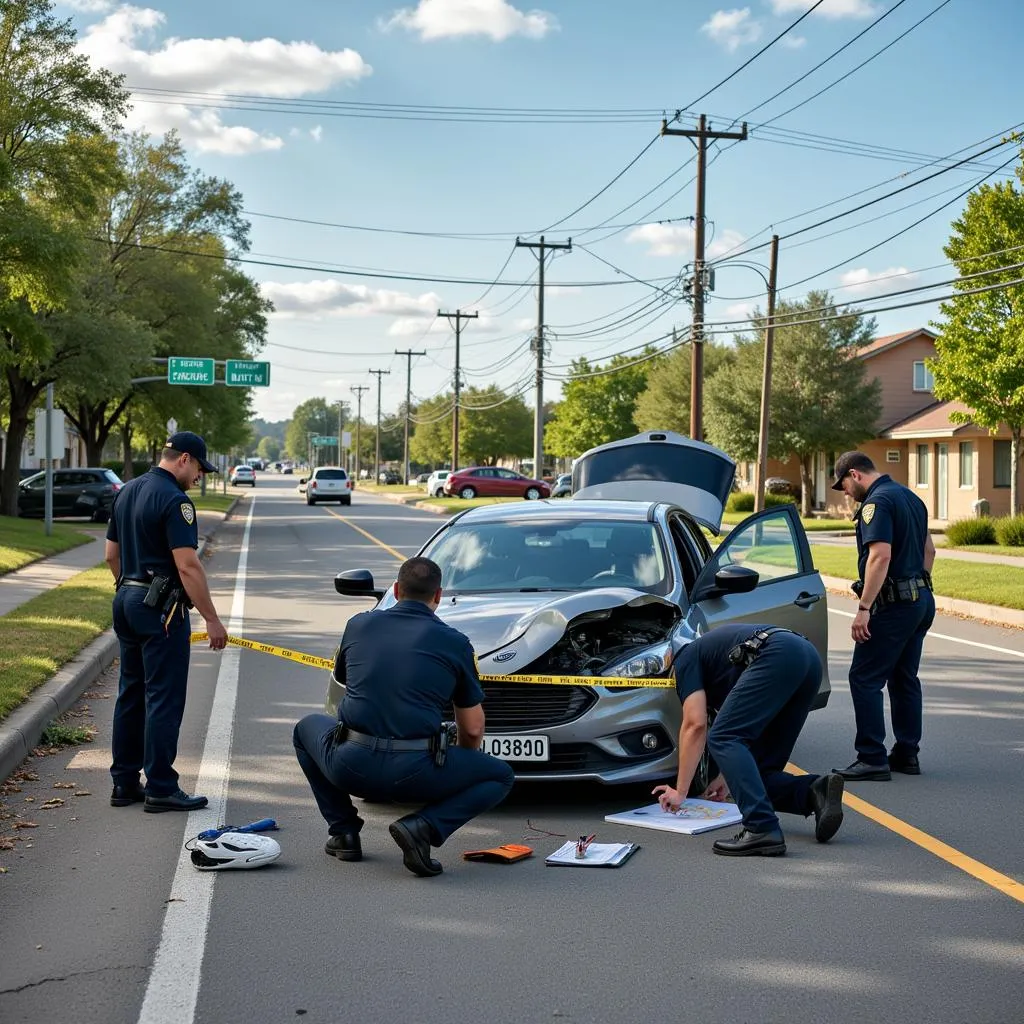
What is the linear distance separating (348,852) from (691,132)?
32.2 metres

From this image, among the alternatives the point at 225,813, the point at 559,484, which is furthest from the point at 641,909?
the point at 559,484

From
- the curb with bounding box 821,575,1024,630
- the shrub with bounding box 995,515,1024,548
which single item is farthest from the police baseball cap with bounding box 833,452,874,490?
the shrub with bounding box 995,515,1024,548

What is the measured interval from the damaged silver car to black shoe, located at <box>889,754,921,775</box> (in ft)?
1.80

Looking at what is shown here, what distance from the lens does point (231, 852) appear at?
6.12 metres

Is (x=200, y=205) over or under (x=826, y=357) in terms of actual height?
over

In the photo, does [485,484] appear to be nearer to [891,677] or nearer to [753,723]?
[891,677]

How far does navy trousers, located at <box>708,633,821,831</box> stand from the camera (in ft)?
20.9

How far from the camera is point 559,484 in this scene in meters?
34.2

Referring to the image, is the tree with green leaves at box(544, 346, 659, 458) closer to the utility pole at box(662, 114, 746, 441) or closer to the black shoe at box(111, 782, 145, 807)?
the utility pole at box(662, 114, 746, 441)

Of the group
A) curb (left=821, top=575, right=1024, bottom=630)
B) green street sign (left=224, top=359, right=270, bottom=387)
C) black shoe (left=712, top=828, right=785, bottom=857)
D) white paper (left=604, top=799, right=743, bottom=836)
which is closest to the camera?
black shoe (left=712, top=828, right=785, bottom=857)

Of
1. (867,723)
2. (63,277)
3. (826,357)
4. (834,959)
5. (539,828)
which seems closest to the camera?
(834,959)

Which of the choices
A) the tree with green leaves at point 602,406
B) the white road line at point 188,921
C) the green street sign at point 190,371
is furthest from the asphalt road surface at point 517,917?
the tree with green leaves at point 602,406

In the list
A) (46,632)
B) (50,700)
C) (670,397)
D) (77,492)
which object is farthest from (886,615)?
(670,397)

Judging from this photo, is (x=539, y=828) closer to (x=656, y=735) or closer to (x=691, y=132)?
(x=656, y=735)
